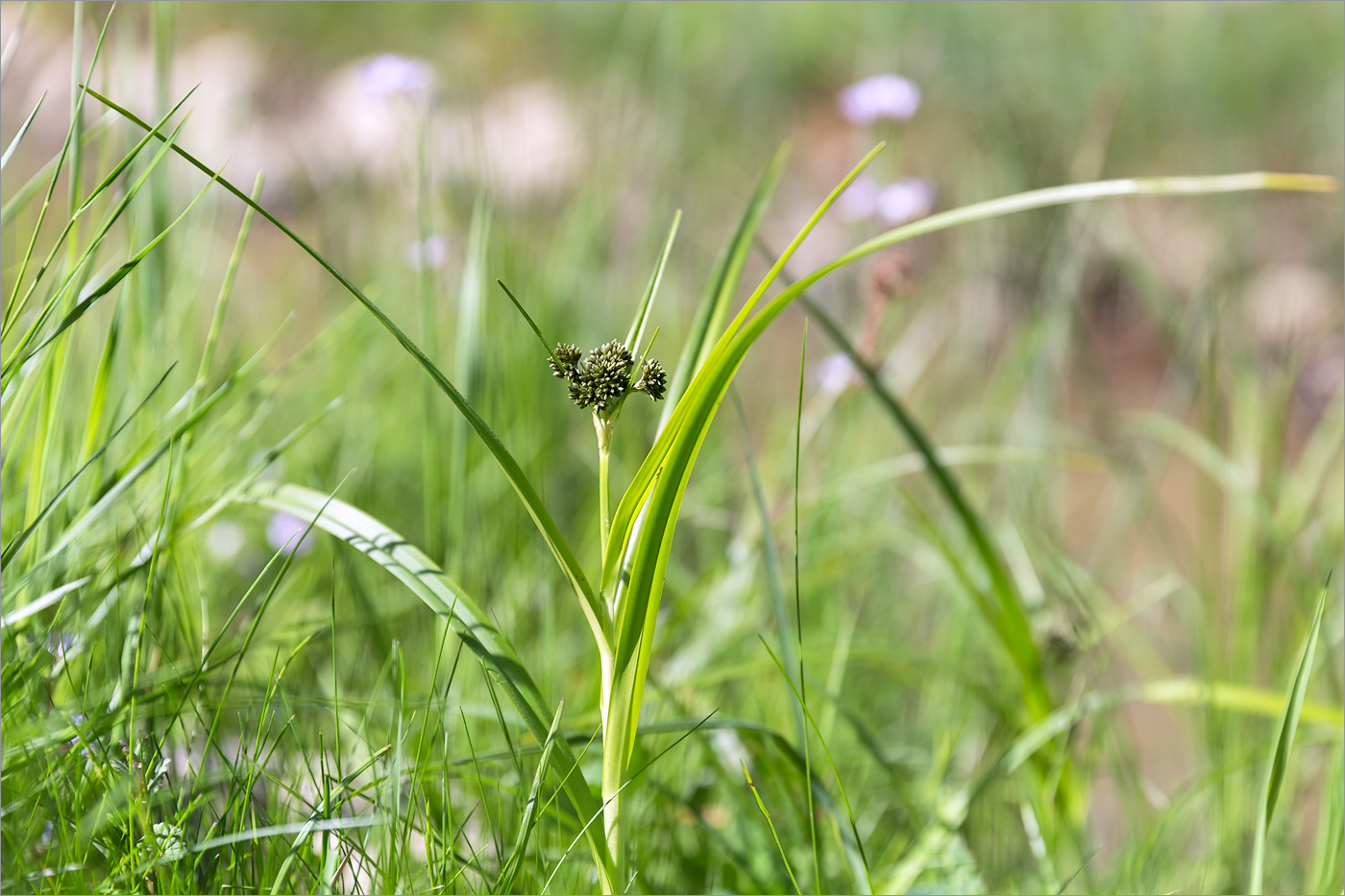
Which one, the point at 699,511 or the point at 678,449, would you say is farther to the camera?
the point at 699,511

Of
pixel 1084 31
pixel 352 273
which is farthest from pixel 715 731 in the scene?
pixel 1084 31

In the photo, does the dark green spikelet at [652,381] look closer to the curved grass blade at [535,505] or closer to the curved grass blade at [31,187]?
the curved grass blade at [535,505]

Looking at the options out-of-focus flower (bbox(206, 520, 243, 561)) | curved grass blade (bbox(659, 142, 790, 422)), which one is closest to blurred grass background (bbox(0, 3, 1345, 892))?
out-of-focus flower (bbox(206, 520, 243, 561))

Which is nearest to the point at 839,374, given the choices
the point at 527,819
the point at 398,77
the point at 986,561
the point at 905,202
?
the point at 905,202

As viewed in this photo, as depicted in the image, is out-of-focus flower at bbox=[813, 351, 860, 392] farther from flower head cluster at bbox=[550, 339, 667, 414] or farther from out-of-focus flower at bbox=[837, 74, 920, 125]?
flower head cluster at bbox=[550, 339, 667, 414]

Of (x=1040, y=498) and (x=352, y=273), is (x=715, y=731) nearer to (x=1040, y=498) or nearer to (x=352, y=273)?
(x=1040, y=498)

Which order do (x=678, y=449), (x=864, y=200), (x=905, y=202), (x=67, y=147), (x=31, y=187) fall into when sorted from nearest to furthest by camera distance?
1. (x=678, y=449)
2. (x=67, y=147)
3. (x=31, y=187)
4. (x=905, y=202)
5. (x=864, y=200)

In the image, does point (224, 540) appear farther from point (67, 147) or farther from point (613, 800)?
point (613, 800)
